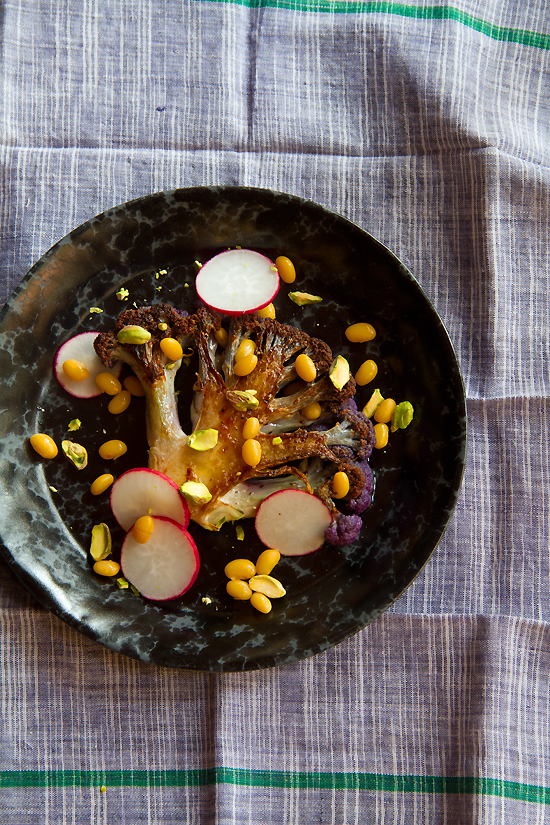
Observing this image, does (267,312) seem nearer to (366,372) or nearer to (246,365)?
(246,365)

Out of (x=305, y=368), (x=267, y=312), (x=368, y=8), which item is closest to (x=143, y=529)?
(x=305, y=368)

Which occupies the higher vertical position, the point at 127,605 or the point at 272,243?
the point at 272,243

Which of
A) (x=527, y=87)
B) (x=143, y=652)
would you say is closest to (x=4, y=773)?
(x=143, y=652)

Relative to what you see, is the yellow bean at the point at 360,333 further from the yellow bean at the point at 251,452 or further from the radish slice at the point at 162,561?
the radish slice at the point at 162,561

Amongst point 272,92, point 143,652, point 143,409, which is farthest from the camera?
point 272,92

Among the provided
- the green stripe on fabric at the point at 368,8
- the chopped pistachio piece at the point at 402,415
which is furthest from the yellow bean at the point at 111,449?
the green stripe on fabric at the point at 368,8

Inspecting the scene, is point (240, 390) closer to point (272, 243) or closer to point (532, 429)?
point (272, 243)
